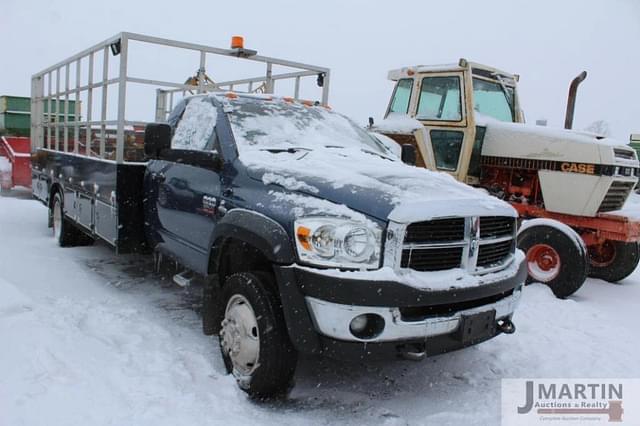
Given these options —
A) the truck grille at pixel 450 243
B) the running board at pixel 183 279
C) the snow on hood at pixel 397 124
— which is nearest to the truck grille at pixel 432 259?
the truck grille at pixel 450 243

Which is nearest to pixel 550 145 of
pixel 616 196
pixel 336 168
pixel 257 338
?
pixel 616 196

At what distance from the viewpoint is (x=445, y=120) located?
7398 millimetres

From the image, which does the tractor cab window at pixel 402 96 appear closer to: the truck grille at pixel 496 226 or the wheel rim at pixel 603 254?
the wheel rim at pixel 603 254

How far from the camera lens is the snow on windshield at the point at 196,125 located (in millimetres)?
4363

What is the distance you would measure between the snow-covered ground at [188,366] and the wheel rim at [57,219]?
1791 mm

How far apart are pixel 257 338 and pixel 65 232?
16.9 feet

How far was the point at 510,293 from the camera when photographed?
3566 millimetres

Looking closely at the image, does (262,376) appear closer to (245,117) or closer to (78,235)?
(245,117)

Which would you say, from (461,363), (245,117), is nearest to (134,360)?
(245,117)

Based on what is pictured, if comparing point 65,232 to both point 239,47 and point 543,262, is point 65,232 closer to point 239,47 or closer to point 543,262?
point 239,47

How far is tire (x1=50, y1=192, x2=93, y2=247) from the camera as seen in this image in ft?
24.1

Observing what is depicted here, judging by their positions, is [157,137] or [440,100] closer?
[157,137]

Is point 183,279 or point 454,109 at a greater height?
point 454,109

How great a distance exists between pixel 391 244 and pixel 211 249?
4.76ft
